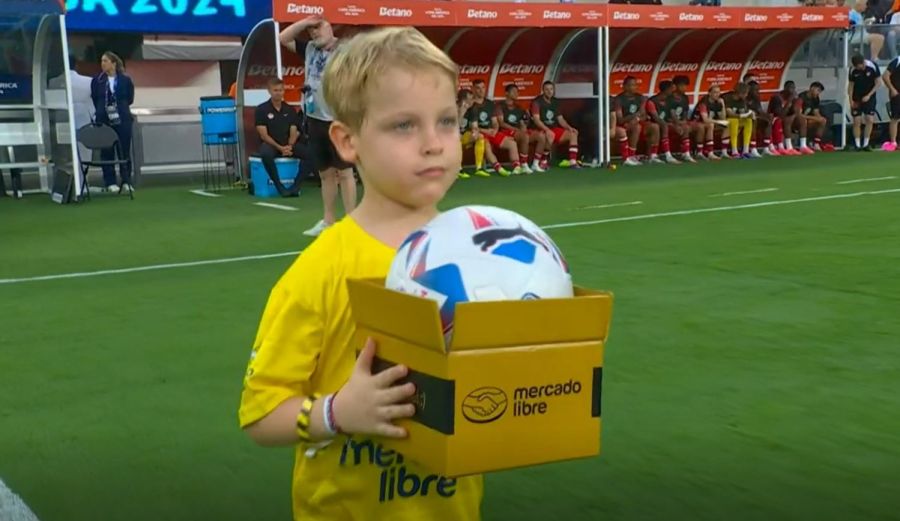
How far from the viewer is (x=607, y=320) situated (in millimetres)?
1597

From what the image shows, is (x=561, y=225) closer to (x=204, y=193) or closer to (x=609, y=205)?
(x=609, y=205)

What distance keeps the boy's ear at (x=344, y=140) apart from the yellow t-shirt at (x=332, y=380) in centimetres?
12

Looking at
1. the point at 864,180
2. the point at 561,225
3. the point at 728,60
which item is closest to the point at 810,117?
the point at 728,60

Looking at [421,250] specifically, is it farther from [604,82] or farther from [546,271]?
[604,82]

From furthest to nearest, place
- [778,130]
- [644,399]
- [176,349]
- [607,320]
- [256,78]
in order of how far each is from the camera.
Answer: [778,130]
[256,78]
[176,349]
[644,399]
[607,320]

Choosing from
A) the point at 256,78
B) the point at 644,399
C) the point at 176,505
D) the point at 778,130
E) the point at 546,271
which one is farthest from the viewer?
the point at 778,130

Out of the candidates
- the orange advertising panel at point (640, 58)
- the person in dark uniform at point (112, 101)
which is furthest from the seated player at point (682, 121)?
the person in dark uniform at point (112, 101)

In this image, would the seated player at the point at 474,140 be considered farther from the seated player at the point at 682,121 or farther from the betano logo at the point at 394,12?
the seated player at the point at 682,121

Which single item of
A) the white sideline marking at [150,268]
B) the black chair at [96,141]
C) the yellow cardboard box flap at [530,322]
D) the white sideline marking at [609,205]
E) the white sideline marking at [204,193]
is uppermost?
the yellow cardboard box flap at [530,322]

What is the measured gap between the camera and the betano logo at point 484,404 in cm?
153

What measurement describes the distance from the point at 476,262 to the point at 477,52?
1714cm

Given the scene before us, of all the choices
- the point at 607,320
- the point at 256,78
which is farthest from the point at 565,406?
the point at 256,78

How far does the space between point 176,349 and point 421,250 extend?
3.85 meters

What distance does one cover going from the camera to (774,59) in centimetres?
2130
